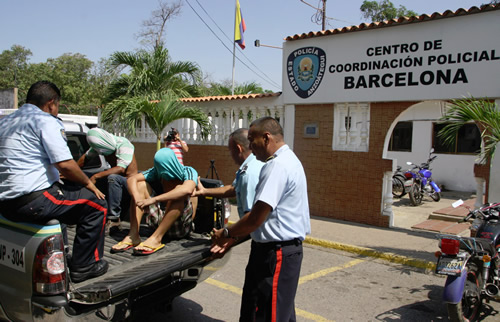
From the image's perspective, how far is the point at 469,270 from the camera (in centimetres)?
382

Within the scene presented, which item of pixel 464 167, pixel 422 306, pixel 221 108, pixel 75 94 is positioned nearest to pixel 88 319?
pixel 422 306

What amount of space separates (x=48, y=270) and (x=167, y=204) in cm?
140

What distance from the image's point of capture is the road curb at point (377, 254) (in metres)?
5.77

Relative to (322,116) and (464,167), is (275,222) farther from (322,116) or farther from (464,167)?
(464,167)

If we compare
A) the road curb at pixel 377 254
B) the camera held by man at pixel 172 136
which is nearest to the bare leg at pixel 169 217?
the road curb at pixel 377 254

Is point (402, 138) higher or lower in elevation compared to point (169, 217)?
higher

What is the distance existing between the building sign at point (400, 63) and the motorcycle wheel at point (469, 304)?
3.90 metres

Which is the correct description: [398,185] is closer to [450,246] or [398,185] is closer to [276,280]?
[450,246]

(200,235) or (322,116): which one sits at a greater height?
(322,116)

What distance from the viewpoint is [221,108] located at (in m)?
10.3

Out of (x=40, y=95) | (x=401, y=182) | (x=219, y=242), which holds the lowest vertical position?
(x=401, y=182)

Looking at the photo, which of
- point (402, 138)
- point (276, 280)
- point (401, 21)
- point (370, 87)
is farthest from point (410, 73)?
point (402, 138)

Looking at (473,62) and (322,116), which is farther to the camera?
(322,116)

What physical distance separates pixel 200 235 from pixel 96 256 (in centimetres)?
135
